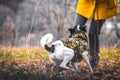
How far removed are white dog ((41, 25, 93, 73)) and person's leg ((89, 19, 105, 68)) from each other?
0.34 ft

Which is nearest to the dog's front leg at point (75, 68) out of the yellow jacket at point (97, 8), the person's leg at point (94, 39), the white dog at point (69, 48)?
the white dog at point (69, 48)

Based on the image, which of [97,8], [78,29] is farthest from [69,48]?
[97,8]

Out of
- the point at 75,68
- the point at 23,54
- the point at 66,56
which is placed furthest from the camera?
the point at 23,54

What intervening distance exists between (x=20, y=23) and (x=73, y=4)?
0.89 meters

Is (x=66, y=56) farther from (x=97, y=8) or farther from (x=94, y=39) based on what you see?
(x=97, y=8)

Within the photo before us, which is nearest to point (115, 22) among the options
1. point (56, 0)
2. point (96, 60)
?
point (56, 0)

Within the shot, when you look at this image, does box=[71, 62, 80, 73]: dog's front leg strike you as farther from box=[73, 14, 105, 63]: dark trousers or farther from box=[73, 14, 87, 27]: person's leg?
box=[73, 14, 87, 27]: person's leg

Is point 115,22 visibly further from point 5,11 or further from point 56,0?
point 5,11

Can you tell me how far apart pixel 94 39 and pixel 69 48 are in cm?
31

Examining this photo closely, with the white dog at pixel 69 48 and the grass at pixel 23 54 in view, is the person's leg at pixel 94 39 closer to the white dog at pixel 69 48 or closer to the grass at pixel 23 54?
the white dog at pixel 69 48

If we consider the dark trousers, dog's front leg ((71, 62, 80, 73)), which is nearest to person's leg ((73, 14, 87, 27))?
the dark trousers

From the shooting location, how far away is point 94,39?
15.0ft

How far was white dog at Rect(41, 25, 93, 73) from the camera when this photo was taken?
14.5 ft

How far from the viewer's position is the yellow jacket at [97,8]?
4500mm
